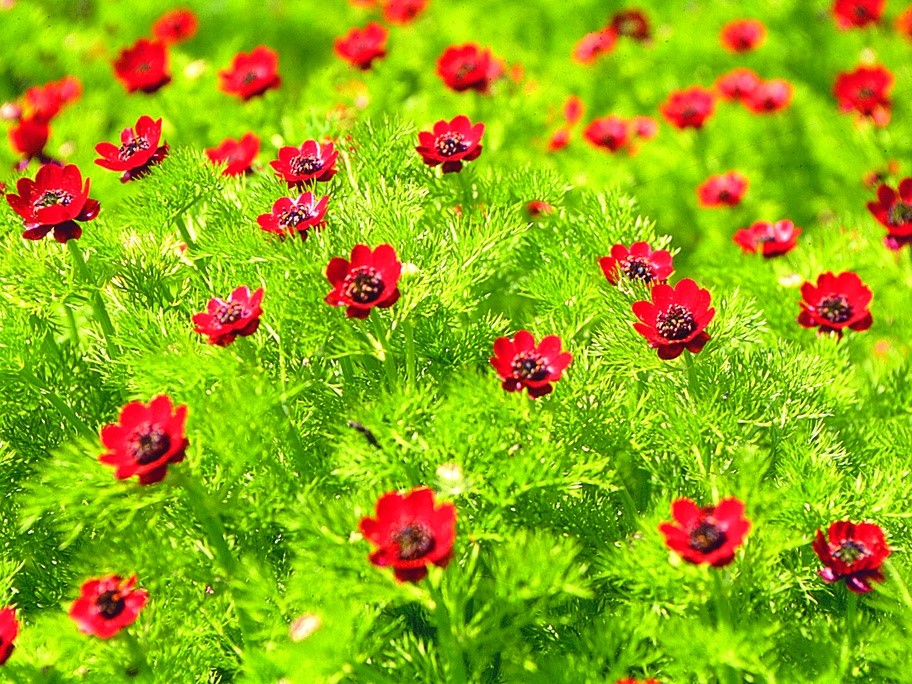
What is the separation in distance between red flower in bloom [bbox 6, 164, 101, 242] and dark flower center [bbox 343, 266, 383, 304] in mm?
467

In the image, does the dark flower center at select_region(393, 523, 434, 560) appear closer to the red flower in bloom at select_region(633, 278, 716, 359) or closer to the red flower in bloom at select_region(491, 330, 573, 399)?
the red flower in bloom at select_region(491, 330, 573, 399)

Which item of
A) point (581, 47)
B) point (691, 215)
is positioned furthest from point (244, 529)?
point (581, 47)

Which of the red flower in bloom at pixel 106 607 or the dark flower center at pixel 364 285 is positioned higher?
the dark flower center at pixel 364 285

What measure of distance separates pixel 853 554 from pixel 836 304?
47 cm

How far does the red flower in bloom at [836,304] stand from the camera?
1544mm

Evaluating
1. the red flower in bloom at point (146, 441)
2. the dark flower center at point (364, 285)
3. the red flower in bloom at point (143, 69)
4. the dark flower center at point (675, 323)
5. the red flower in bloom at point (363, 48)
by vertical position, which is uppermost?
the dark flower center at point (364, 285)

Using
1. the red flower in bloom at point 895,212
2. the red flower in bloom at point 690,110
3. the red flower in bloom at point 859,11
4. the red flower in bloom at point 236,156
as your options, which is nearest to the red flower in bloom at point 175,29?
the red flower in bloom at point 236,156

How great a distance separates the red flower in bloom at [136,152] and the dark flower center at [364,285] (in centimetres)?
53

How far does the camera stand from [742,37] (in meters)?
3.37

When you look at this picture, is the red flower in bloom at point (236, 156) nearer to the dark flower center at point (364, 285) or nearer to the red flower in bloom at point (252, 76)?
the red flower in bloom at point (252, 76)

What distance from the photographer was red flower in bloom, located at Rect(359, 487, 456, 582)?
3.45 feet

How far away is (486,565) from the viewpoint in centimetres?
137

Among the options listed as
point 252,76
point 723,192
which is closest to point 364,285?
point 252,76

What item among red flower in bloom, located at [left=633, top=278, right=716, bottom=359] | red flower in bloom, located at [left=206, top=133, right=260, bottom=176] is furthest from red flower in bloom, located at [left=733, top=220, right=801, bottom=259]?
red flower in bloom, located at [left=206, top=133, right=260, bottom=176]
